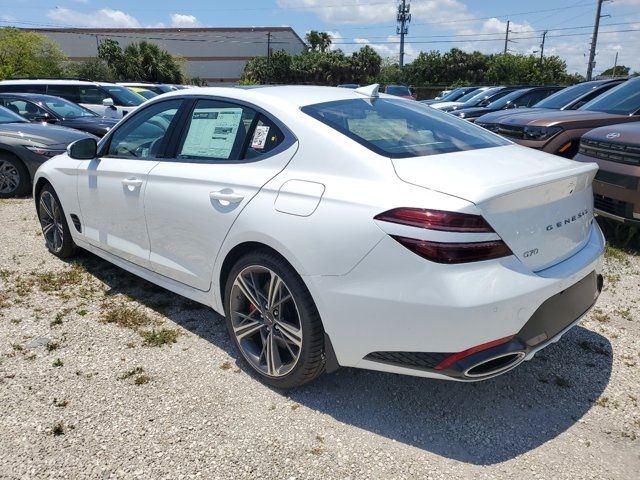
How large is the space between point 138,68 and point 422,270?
48199 mm

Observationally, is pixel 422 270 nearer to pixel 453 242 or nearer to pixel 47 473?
pixel 453 242

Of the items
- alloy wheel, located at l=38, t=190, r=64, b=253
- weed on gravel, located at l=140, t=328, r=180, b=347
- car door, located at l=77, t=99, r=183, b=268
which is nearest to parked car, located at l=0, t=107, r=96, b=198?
alloy wheel, located at l=38, t=190, r=64, b=253

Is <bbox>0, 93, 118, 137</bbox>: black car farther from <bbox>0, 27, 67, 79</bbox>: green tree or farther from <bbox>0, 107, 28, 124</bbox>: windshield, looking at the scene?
<bbox>0, 27, 67, 79</bbox>: green tree

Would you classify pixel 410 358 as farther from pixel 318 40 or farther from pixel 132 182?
pixel 318 40

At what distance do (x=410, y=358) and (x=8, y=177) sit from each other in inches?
295

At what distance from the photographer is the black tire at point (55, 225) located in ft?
15.6

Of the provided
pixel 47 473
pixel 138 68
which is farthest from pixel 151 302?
pixel 138 68

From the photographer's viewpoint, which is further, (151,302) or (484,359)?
→ (151,302)

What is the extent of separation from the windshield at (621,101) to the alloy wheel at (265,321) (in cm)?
615

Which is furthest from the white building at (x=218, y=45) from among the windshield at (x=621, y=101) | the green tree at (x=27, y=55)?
the windshield at (x=621, y=101)

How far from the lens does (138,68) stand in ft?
148

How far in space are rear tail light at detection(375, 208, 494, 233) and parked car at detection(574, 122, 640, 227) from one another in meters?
3.27

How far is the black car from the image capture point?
9805 mm

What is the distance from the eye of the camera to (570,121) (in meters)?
6.75
